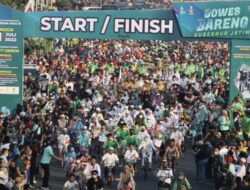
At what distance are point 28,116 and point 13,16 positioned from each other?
14.1ft

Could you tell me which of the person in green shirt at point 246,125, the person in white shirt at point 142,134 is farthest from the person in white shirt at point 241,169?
the person in green shirt at point 246,125

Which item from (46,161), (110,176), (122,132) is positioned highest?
(122,132)

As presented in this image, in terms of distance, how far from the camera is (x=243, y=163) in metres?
21.9

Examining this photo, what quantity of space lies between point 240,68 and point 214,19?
6.13ft

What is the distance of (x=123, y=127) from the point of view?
85.4 feet

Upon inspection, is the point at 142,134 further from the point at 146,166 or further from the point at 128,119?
the point at 128,119

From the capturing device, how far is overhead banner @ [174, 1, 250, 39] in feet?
101

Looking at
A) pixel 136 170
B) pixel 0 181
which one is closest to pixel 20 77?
pixel 136 170

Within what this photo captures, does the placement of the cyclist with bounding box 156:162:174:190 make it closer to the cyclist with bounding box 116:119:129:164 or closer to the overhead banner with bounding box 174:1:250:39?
the cyclist with bounding box 116:119:129:164

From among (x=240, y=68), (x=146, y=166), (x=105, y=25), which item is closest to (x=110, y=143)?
(x=146, y=166)

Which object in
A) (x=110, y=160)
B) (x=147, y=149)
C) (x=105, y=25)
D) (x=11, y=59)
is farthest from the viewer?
(x=11, y=59)

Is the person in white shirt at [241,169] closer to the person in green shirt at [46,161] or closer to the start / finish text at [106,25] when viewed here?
the person in green shirt at [46,161]

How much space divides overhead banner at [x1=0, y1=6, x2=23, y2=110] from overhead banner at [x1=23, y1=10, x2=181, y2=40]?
0.39 meters

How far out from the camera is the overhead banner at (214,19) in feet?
101
